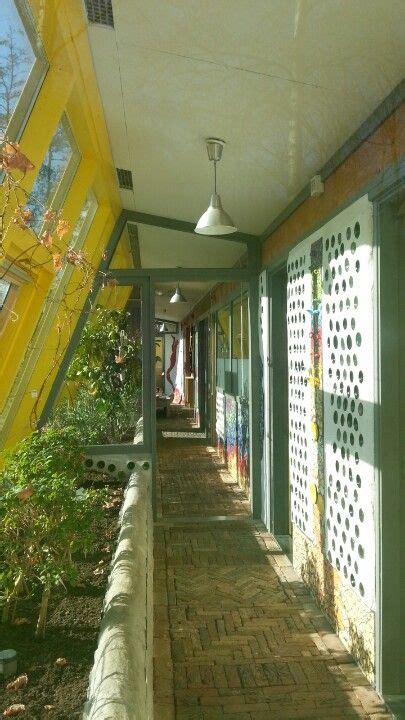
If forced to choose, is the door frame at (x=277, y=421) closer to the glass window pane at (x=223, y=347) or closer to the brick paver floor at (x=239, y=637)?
the brick paver floor at (x=239, y=637)

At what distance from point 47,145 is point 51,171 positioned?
80 cm

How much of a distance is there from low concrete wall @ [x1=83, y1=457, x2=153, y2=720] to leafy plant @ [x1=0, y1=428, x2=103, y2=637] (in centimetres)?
25

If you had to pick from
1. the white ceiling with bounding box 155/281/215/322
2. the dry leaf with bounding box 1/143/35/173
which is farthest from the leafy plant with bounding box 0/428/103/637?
the white ceiling with bounding box 155/281/215/322

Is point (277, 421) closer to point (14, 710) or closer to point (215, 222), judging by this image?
point (215, 222)

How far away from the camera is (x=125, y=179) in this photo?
18.1 ft

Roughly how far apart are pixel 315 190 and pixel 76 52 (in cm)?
175

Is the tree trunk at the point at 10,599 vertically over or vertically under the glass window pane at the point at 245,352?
under

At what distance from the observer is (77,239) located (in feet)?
18.2

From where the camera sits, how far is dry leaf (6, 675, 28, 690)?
87.3 inches

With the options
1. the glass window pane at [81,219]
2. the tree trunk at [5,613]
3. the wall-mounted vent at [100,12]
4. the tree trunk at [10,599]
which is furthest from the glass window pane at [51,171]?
the tree trunk at [5,613]

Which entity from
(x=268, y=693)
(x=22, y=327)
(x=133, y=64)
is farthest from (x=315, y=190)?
(x=268, y=693)

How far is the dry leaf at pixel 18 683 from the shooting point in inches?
87.3

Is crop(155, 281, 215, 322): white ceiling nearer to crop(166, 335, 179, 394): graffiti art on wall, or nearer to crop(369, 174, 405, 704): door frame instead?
crop(166, 335, 179, 394): graffiti art on wall

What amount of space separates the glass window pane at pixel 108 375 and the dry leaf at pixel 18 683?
4.21 meters
